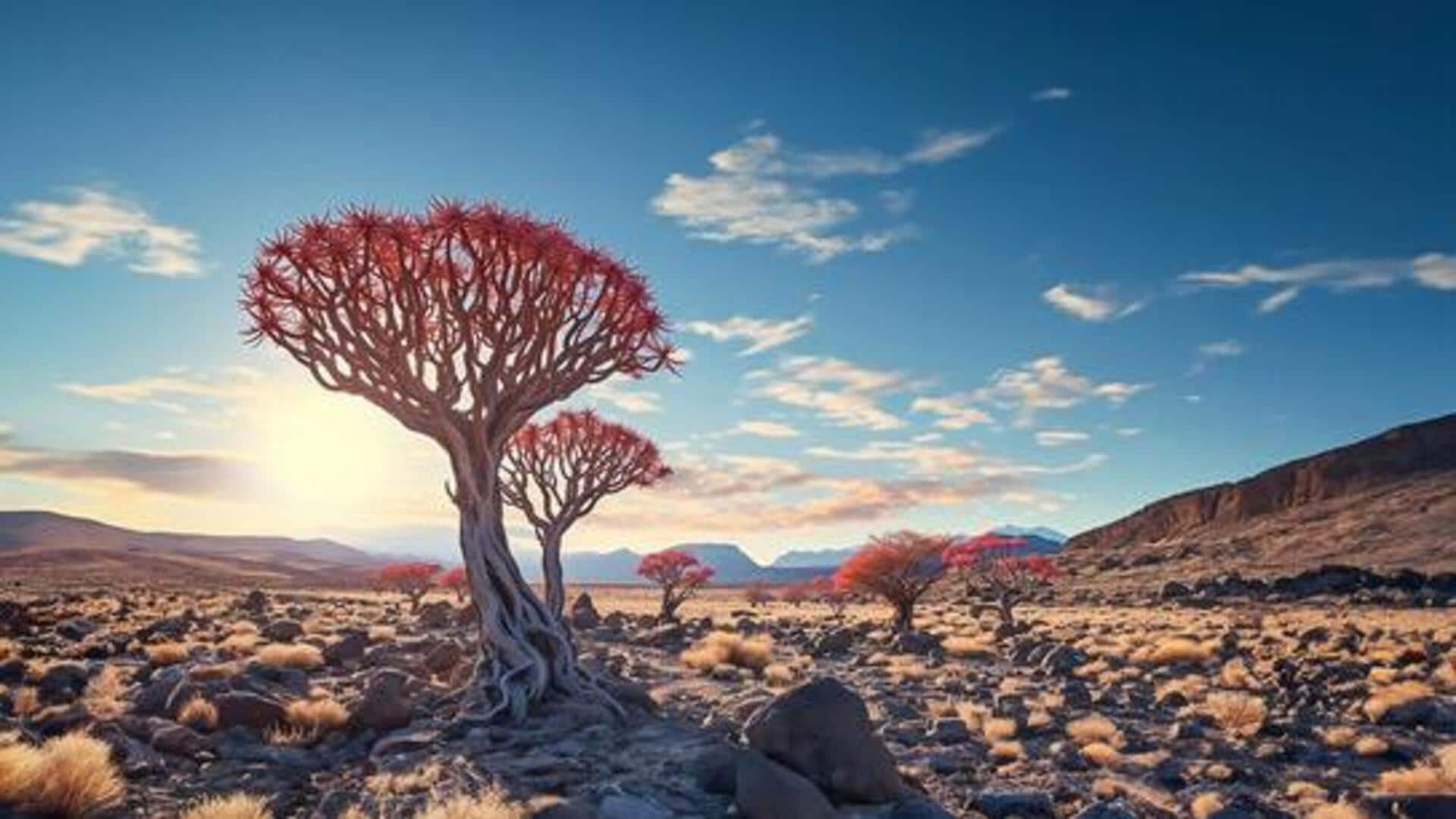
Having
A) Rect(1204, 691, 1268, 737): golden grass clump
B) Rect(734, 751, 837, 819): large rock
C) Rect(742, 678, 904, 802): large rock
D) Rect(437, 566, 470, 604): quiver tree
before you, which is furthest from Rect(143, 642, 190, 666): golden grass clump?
Rect(437, 566, 470, 604): quiver tree

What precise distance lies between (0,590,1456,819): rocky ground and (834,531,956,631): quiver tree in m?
10.1

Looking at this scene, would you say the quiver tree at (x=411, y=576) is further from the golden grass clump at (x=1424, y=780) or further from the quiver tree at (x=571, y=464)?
the golden grass clump at (x=1424, y=780)

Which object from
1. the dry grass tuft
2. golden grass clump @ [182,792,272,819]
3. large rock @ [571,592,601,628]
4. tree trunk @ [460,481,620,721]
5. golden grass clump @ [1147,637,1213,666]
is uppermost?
tree trunk @ [460,481,620,721]

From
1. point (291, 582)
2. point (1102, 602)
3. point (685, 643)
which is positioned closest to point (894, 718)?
point (685, 643)

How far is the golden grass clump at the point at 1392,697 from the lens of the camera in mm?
16625

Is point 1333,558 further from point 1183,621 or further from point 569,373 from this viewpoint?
point 569,373

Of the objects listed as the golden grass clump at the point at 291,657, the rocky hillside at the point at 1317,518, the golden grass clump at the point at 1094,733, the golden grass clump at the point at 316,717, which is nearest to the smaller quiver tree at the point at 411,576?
the golden grass clump at the point at 291,657

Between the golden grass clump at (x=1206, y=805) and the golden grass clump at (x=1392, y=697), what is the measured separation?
23.0 feet

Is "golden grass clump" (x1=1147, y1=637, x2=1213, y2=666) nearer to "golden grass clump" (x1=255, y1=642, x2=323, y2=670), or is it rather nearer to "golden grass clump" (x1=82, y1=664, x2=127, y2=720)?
"golden grass clump" (x1=255, y1=642, x2=323, y2=670)

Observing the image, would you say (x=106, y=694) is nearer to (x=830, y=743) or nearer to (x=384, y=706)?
(x=384, y=706)

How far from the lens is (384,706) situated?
14.3 m

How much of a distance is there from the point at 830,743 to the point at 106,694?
472 inches

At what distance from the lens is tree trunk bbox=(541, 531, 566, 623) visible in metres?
24.0

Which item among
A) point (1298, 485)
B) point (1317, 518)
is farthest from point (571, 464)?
point (1298, 485)
